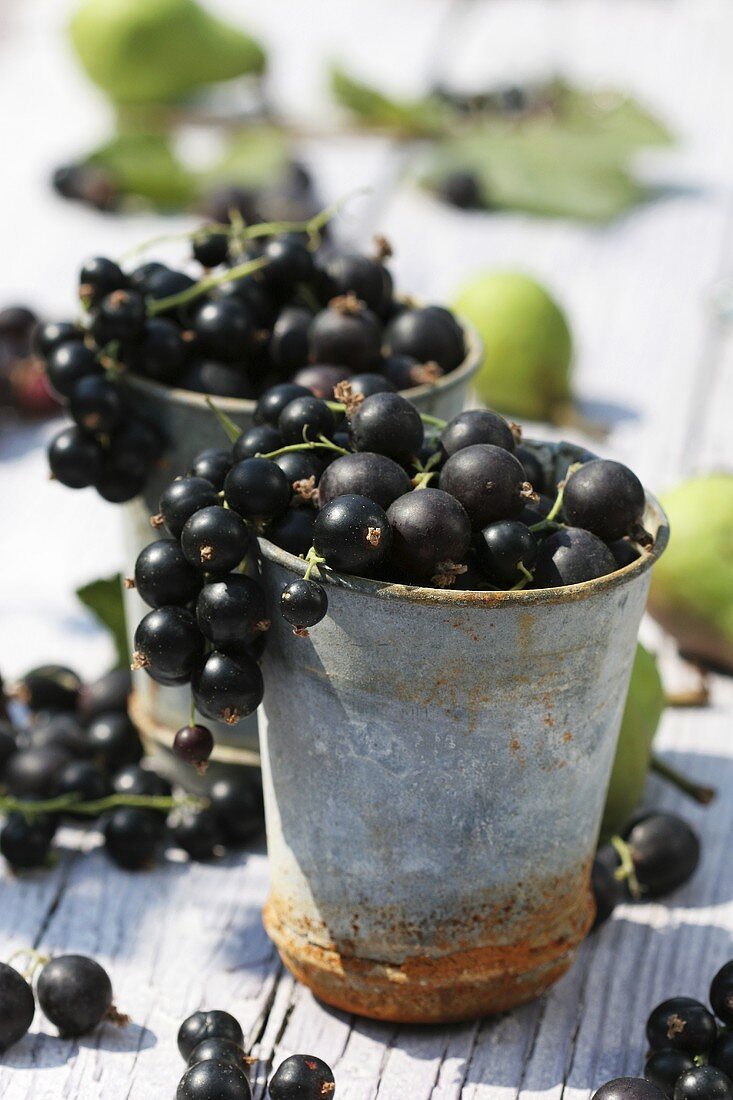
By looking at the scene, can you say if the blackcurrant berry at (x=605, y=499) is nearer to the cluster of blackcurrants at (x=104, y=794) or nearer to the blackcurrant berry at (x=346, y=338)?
the blackcurrant berry at (x=346, y=338)

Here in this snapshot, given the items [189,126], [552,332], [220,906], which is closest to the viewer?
[220,906]

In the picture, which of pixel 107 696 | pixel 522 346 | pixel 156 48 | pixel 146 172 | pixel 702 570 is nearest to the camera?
pixel 107 696

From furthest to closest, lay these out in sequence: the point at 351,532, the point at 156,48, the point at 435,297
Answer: the point at 156,48
the point at 435,297
the point at 351,532

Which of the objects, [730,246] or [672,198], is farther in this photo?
[672,198]

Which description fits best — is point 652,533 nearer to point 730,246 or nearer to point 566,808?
point 566,808

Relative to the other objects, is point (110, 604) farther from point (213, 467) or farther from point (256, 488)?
point (256, 488)

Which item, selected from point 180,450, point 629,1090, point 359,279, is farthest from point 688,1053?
point 359,279

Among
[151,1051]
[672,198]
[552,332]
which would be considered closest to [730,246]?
[672,198]
